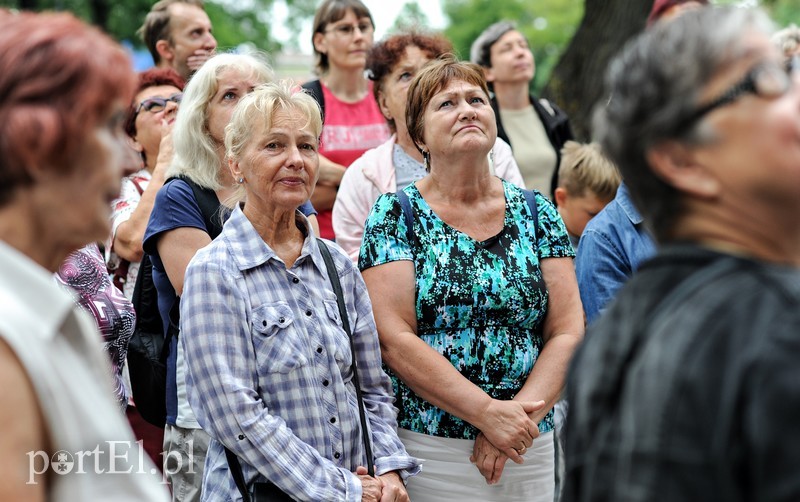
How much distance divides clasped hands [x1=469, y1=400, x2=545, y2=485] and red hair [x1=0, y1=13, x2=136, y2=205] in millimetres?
2461

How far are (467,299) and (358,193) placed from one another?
1239 millimetres

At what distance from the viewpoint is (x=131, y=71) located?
1906 millimetres

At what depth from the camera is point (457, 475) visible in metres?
4.04

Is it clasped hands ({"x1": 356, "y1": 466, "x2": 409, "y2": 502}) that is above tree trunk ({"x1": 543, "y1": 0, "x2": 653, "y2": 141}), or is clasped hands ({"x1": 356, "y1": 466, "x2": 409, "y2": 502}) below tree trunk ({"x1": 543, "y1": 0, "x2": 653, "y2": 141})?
below

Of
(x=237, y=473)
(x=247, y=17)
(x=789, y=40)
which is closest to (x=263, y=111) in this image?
(x=237, y=473)

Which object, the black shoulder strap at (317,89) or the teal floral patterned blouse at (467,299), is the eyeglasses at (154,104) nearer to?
the black shoulder strap at (317,89)

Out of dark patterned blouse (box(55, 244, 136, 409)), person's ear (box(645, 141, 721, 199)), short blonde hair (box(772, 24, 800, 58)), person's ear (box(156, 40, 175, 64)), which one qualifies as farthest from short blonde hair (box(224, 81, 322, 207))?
short blonde hair (box(772, 24, 800, 58))

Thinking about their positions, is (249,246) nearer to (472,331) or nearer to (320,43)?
(472,331)

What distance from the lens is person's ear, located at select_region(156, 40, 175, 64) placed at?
20.7ft

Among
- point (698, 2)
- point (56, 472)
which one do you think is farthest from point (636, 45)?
point (698, 2)

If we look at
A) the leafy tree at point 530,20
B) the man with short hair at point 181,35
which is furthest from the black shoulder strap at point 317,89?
the leafy tree at point 530,20

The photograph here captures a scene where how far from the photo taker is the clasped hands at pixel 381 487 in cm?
353

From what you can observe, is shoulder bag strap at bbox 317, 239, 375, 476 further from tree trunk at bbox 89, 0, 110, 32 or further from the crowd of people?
tree trunk at bbox 89, 0, 110, 32

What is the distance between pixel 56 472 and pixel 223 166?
2.74m
